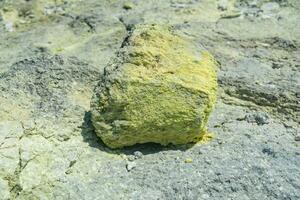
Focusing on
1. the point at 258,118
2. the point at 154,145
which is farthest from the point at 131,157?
the point at 258,118

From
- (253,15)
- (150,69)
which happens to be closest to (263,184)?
(150,69)

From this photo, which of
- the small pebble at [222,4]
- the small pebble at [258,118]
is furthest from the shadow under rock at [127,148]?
the small pebble at [222,4]

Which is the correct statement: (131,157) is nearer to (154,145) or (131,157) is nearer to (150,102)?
(154,145)

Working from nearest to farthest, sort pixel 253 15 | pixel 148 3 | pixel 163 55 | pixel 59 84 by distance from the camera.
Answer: pixel 163 55, pixel 59 84, pixel 253 15, pixel 148 3

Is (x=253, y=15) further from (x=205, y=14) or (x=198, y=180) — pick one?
(x=198, y=180)

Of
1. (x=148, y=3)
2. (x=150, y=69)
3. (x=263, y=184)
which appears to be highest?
(x=150, y=69)

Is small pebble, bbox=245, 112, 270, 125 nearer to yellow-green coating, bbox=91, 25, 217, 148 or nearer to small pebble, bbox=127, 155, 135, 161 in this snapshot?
yellow-green coating, bbox=91, 25, 217, 148
